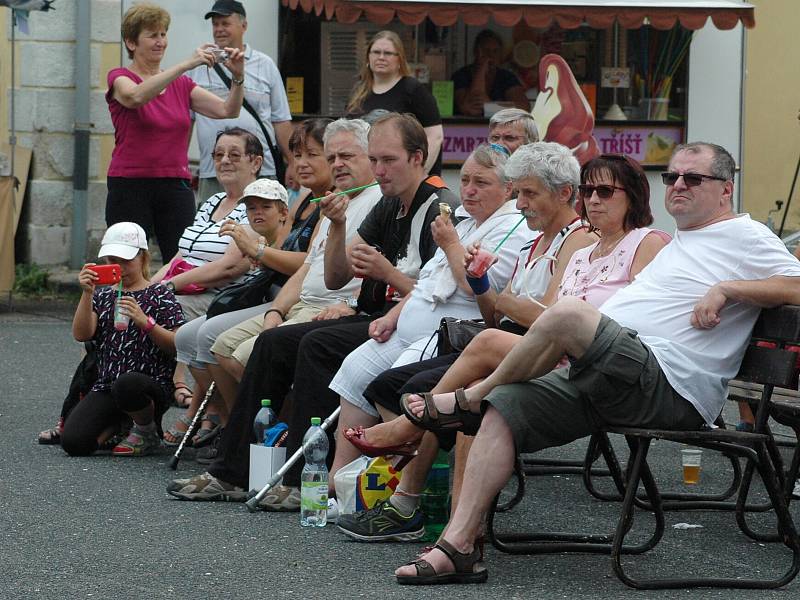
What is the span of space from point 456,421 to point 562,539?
764 mm

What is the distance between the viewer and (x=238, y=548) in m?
5.52

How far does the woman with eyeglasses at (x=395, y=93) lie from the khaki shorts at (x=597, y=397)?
4223mm

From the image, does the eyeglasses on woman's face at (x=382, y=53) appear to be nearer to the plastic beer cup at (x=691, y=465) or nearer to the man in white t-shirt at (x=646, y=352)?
the plastic beer cup at (x=691, y=465)

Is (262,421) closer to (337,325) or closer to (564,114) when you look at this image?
(337,325)

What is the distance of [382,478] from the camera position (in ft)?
19.0

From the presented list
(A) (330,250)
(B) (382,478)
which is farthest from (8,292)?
(B) (382,478)

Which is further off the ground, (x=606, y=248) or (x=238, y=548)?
(x=606, y=248)

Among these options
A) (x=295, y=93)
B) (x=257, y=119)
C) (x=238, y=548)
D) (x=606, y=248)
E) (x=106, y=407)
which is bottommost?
(x=238, y=548)

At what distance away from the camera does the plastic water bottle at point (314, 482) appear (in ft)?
19.2

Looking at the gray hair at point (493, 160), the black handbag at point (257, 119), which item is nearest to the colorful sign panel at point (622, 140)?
the black handbag at point (257, 119)

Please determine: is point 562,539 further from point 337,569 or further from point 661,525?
point 337,569

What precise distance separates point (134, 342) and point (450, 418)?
2535 millimetres

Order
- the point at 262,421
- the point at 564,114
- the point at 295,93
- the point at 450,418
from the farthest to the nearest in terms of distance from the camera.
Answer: the point at 295,93 < the point at 564,114 < the point at 262,421 < the point at 450,418

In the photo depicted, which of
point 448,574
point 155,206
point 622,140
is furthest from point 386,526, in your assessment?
point 622,140
